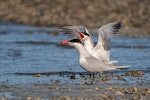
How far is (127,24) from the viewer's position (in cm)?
2905

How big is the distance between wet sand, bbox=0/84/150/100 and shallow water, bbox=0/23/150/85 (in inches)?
34.3

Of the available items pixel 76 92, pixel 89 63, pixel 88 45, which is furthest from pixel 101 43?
pixel 76 92

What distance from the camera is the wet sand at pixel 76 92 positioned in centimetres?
1233

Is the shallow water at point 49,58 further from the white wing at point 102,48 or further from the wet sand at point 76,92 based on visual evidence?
the wet sand at point 76,92

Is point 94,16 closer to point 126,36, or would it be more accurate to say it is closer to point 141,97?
point 126,36

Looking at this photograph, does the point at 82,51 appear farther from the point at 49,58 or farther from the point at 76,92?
the point at 49,58

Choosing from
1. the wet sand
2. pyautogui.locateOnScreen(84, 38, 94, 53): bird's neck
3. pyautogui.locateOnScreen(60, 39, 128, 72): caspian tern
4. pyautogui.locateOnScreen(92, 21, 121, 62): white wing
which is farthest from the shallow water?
the wet sand

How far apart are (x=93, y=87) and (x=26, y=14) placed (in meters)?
20.2

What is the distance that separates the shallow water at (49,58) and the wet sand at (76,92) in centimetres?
87

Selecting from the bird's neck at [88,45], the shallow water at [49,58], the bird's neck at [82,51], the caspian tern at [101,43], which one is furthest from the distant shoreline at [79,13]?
Result: the bird's neck at [82,51]

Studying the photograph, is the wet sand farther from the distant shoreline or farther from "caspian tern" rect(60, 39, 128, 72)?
the distant shoreline

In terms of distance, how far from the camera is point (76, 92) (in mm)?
13281

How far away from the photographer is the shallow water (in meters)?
15.6

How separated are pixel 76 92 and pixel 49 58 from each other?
669 centimetres
